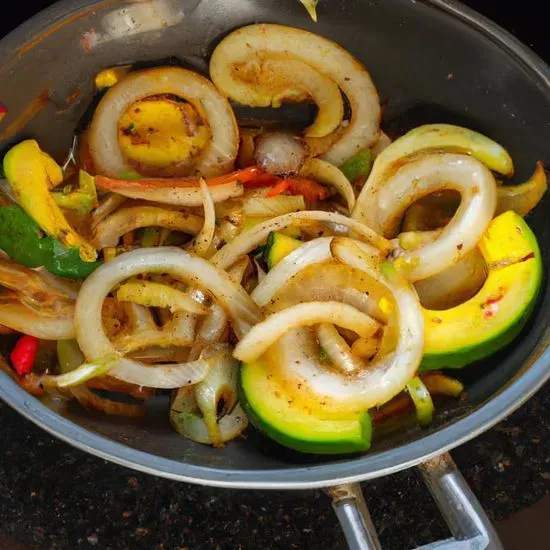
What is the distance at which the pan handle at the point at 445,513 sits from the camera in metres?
0.81

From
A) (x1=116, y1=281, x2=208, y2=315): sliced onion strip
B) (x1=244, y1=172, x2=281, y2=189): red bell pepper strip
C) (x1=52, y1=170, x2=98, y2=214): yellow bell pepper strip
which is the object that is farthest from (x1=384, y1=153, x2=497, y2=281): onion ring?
(x1=52, y1=170, x2=98, y2=214): yellow bell pepper strip

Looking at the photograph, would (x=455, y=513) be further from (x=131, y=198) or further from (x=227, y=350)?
(x=131, y=198)

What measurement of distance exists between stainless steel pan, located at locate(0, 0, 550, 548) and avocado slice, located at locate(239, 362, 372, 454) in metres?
0.02

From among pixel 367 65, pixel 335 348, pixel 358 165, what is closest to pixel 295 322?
pixel 335 348

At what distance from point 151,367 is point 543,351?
0.43 metres

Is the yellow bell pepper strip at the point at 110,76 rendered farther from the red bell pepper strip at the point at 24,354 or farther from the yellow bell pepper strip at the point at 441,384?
the yellow bell pepper strip at the point at 441,384

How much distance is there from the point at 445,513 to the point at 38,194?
57 cm

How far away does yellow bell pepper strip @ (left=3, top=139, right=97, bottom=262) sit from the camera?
0.97 m

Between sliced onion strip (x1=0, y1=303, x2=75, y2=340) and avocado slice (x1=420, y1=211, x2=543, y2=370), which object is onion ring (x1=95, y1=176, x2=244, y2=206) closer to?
sliced onion strip (x1=0, y1=303, x2=75, y2=340)

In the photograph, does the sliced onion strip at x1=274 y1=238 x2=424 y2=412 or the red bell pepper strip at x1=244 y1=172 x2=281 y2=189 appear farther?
the red bell pepper strip at x1=244 y1=172 x2=281 y2=189

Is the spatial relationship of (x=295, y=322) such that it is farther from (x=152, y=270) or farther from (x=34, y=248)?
(x=34, y=248)

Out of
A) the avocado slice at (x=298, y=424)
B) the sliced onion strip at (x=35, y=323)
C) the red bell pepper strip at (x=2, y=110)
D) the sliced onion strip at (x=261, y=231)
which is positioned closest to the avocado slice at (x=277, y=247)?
the sliced onion strip at (x=261, y=231)

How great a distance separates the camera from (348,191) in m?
→ 1.05

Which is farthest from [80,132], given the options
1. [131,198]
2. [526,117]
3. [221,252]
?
[526,117]
